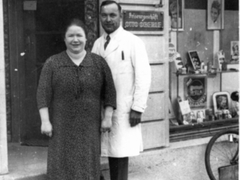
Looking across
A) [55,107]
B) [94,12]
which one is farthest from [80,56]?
[94,12]

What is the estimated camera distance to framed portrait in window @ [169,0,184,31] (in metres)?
7.68

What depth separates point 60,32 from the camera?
23.8ft

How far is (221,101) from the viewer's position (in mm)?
8477

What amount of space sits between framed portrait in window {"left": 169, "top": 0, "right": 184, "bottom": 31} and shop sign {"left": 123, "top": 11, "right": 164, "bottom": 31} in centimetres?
70

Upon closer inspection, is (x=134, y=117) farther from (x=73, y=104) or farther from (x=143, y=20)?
(x=143, y=20)

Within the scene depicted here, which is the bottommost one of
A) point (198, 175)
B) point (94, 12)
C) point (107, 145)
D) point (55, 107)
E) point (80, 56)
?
point (198, 175)

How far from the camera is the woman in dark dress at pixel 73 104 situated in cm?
503

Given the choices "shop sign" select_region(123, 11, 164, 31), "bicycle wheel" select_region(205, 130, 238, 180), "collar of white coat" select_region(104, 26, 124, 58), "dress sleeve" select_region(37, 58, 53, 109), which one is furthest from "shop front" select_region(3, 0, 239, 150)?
"dress sleeve" select_region(37, 58, 53, 109)

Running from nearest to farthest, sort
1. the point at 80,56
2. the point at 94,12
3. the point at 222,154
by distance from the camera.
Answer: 1. the point at 80,56
2. the point at 94,12
3. the point at 222,154

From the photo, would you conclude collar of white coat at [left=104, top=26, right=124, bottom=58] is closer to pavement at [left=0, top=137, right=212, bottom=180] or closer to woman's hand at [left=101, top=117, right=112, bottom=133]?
woman's hand at [left=101, top=117, right=112, bottom=133]

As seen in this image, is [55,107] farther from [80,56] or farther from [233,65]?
[233,65]

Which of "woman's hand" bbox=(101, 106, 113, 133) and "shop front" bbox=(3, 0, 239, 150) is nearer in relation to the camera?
"woman's hand" bbox=(101, 106, 113, 133)

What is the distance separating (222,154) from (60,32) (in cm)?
282

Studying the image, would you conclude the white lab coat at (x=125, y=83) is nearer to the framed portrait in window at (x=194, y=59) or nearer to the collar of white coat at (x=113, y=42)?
the collar of white coat at (x=113, y=42)
